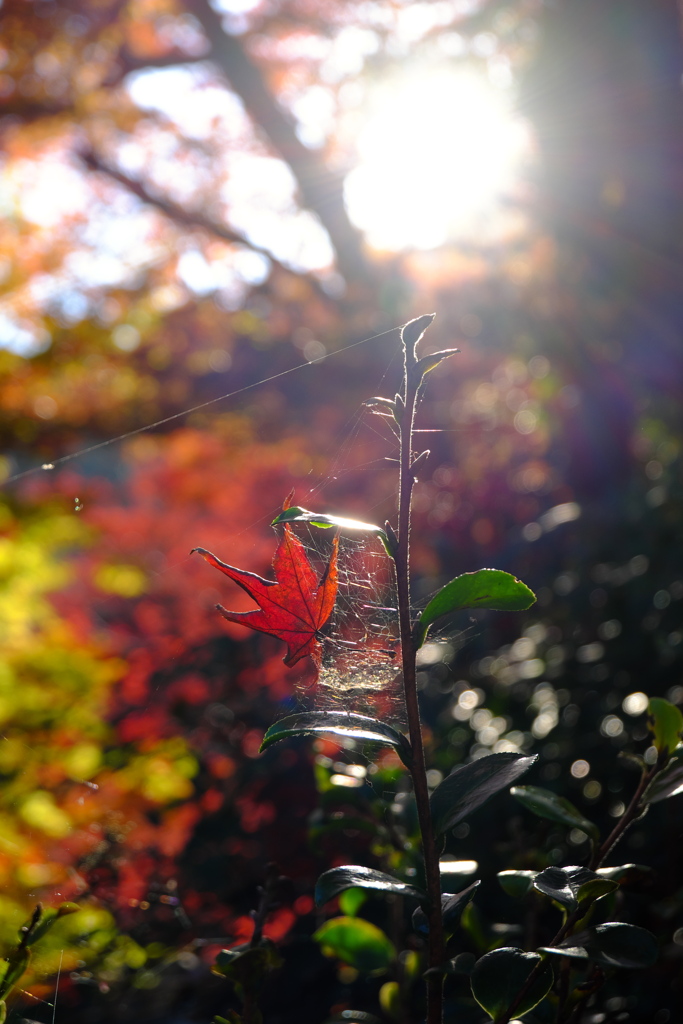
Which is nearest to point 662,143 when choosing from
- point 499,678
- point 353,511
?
point 353,511

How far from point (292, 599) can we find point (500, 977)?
292 millimetres

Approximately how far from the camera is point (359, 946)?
745 millimetres

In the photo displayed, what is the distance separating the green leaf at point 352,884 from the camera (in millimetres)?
453

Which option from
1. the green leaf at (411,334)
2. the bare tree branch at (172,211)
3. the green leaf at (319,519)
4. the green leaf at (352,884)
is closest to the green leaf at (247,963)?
the green leaf at (352,884)

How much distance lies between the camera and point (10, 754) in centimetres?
129

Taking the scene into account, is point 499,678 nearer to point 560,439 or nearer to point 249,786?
point 249,786

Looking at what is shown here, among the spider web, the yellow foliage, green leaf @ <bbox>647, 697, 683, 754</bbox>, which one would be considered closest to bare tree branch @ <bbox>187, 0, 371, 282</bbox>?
the yellow foliage

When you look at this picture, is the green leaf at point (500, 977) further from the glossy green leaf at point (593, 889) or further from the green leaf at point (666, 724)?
the green leaf at point (666, 724)

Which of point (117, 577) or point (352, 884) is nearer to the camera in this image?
point (352, 884)

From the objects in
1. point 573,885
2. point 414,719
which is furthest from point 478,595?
point 573,885

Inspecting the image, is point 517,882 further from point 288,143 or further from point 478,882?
point 288,143

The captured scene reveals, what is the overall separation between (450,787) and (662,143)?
129 inches

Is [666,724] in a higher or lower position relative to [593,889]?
higher

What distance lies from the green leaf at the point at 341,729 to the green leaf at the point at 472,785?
2.3 inches
